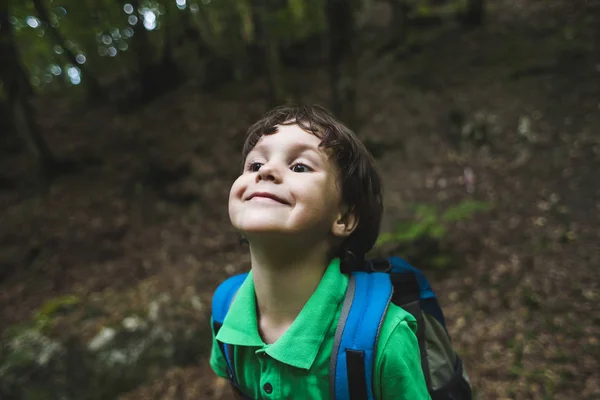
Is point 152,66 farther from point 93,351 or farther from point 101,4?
point 93,351

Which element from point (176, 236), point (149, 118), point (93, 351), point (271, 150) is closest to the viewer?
point (271, 150)

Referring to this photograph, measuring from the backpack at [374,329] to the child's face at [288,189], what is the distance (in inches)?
A: 12.4

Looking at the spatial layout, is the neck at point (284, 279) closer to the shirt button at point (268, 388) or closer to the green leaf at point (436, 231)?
the shirt button at point (268, 388)

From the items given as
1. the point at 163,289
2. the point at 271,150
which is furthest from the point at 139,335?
the point at 271,150

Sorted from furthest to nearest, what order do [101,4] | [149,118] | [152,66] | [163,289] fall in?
1. [152,66]
2. [149,118]
3. [101,4]
4. [163,289]

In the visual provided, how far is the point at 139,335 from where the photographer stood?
418 cm

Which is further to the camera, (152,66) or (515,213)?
(152,66)

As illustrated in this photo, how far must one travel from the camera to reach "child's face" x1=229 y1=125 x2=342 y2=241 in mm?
1432

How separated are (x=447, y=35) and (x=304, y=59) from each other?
12.2 ft

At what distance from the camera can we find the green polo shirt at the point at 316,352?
55.3 inches

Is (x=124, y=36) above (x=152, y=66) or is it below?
above

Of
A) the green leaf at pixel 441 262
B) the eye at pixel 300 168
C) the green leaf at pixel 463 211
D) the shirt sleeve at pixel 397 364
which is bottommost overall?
the green leaf at pixel 441 262

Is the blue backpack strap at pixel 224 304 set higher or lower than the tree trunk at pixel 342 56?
lower

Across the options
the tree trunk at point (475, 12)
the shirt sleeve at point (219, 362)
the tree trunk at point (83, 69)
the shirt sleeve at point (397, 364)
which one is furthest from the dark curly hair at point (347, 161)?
the tree trunk at point (475, 12)
